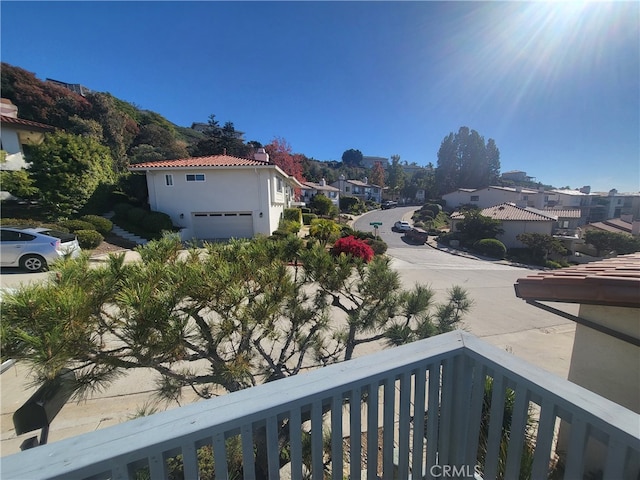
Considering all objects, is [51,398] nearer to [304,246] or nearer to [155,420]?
[155,420]

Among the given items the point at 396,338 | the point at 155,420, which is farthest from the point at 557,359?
the point at 155,420

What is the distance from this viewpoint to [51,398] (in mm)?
2193

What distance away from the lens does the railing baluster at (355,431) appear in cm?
135

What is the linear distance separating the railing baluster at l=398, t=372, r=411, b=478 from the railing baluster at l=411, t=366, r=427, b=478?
55 millimetres

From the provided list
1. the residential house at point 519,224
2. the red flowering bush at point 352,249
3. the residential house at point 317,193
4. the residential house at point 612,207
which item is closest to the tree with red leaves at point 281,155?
the residential house at point 317,193

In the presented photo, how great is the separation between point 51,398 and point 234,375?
1.48 meters

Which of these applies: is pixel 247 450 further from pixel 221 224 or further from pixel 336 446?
pixel 221 224

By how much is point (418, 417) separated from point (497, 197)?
173 feet

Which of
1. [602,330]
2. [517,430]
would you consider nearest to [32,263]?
[517,430]

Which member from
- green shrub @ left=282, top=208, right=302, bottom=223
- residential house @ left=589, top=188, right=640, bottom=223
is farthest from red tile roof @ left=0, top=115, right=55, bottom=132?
residential house @ left=589, top=188, right=640, bottom=223

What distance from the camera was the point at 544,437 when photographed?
1.33 metres

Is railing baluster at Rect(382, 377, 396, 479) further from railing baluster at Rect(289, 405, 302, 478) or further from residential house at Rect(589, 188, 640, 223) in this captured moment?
residential house at Rect(589, 188, 640, 223)

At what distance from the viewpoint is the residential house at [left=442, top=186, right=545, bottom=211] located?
1692 inches

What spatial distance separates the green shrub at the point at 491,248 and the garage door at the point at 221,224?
21.2 m
